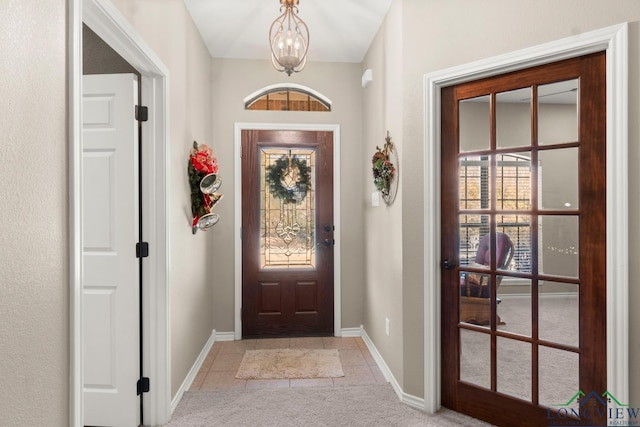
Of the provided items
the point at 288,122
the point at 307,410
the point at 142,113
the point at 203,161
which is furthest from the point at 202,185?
the point at 307,410

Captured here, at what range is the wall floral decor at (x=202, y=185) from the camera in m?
2.74

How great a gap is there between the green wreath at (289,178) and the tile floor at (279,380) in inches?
56.1

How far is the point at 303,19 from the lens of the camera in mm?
3000

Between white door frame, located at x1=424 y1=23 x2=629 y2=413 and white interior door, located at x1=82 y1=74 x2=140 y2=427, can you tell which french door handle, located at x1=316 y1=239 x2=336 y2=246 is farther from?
white door frame, located at x1=424 y1=23 x2=629 y2=413

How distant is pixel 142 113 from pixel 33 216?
4.03 ft

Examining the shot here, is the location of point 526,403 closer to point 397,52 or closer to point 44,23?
point 397,52

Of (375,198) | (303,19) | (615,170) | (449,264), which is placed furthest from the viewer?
(375,198)

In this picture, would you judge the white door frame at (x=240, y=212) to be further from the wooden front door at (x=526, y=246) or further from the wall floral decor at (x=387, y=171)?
the wooden front door at (x=526, y=246)

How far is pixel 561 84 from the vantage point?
191 centimetres

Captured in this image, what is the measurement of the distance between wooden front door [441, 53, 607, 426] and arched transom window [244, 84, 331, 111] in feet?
5.73

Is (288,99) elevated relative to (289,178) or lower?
elevated

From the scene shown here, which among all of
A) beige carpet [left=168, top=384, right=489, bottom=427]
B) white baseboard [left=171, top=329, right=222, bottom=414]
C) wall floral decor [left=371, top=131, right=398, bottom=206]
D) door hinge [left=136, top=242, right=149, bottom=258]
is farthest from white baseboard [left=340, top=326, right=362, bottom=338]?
door hinge [left=136, top=242, right=149, bottom=258]

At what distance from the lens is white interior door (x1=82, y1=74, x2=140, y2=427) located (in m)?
2.09

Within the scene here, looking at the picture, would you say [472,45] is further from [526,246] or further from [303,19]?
[303,19]
